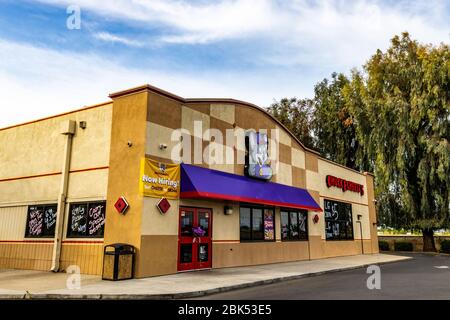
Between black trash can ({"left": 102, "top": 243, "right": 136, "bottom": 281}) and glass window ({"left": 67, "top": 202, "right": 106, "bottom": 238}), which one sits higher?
glass window ({"left": 67, "top": 202, "right": 106, "bottom": 238})

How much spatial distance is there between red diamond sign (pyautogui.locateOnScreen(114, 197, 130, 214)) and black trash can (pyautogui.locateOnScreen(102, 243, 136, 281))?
1259mm

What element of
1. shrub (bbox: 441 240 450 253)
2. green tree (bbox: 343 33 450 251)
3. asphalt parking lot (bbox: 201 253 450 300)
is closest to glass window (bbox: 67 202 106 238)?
asphalt parking lot (bbox: 201 253 450 300)

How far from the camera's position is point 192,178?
1407 centimetres

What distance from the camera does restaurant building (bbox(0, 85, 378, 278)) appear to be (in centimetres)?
1311

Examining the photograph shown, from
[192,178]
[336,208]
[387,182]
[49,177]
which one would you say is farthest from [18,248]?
[387,182]

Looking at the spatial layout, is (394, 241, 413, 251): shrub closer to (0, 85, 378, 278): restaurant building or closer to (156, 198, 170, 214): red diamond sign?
(0, 85, 378, 278): restaurant building

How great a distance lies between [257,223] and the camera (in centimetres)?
1780

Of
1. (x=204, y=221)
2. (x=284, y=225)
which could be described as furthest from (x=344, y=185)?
(x=204, y=221)

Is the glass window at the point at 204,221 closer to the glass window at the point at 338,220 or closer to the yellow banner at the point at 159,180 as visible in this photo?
the yellow banner at the point at 159,180

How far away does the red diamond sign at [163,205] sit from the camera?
13.1m

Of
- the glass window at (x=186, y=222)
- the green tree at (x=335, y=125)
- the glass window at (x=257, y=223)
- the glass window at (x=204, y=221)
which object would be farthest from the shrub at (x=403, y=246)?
the glass window at (x=186, y=222)

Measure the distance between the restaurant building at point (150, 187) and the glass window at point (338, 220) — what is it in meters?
3.94

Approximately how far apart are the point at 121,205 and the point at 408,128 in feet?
82.3

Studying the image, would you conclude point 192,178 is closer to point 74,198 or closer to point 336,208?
point 74,198
